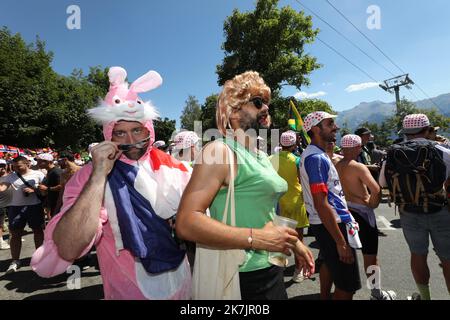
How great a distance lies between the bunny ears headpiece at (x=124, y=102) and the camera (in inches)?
63.6

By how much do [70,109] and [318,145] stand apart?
30.6 metres

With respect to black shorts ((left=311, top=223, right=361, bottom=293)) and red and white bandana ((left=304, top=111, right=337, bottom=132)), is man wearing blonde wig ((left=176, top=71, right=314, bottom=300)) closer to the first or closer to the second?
black shorts ((left=311, top=223, right=361, bottom=293))

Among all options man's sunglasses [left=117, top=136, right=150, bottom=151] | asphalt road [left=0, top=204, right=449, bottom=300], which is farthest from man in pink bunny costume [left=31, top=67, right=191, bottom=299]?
asphalt road [left=0, top=204, right=449, bottom=300]

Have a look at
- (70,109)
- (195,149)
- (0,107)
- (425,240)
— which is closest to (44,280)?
(195,149)

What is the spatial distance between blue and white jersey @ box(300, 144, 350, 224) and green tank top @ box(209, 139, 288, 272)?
1.30m

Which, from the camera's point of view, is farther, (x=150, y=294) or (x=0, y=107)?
(x=0, y=107)

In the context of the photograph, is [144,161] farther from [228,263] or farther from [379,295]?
[379,295]

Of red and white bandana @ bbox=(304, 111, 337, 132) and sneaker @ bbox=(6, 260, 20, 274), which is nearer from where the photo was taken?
red and white bandana @ bbox=(304, 111, 337, 132)

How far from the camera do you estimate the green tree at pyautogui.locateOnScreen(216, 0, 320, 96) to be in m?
23.3

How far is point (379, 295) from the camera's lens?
3506mm

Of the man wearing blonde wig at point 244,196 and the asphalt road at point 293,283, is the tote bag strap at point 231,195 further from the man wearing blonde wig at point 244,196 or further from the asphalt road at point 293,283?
the asphalt road at point 293,283

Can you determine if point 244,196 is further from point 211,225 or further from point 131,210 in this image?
point 131,210

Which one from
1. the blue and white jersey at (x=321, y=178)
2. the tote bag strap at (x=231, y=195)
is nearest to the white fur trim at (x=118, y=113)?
the tote bag strap at (x=231, y=195)
